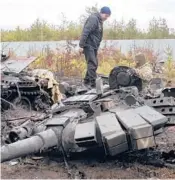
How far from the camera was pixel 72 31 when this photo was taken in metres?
21.0

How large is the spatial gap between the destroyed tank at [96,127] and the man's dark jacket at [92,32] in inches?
134

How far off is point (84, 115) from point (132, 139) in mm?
977

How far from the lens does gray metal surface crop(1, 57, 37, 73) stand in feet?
36.8

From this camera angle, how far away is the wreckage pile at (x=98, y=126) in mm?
6375

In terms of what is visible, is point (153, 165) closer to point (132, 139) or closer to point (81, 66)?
point (132, 139)

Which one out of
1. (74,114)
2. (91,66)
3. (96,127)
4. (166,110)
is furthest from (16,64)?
(96,127)

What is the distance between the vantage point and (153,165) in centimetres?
686

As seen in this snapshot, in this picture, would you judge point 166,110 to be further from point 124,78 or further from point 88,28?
point 88,28

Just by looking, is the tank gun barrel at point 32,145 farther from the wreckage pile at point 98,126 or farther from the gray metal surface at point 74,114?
the gray metal surface at point 74,114

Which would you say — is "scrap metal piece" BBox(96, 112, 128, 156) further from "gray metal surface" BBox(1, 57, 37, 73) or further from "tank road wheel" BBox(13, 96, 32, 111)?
"gray metal surface" BBox(1, 57, 37, 73)

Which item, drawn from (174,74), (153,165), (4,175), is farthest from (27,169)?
(174,74)

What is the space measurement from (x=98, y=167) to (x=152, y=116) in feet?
3.14

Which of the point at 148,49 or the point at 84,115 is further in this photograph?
the point at 148,49

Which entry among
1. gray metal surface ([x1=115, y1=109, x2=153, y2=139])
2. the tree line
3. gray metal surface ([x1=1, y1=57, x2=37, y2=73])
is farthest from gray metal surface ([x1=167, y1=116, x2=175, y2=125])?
the tree line
